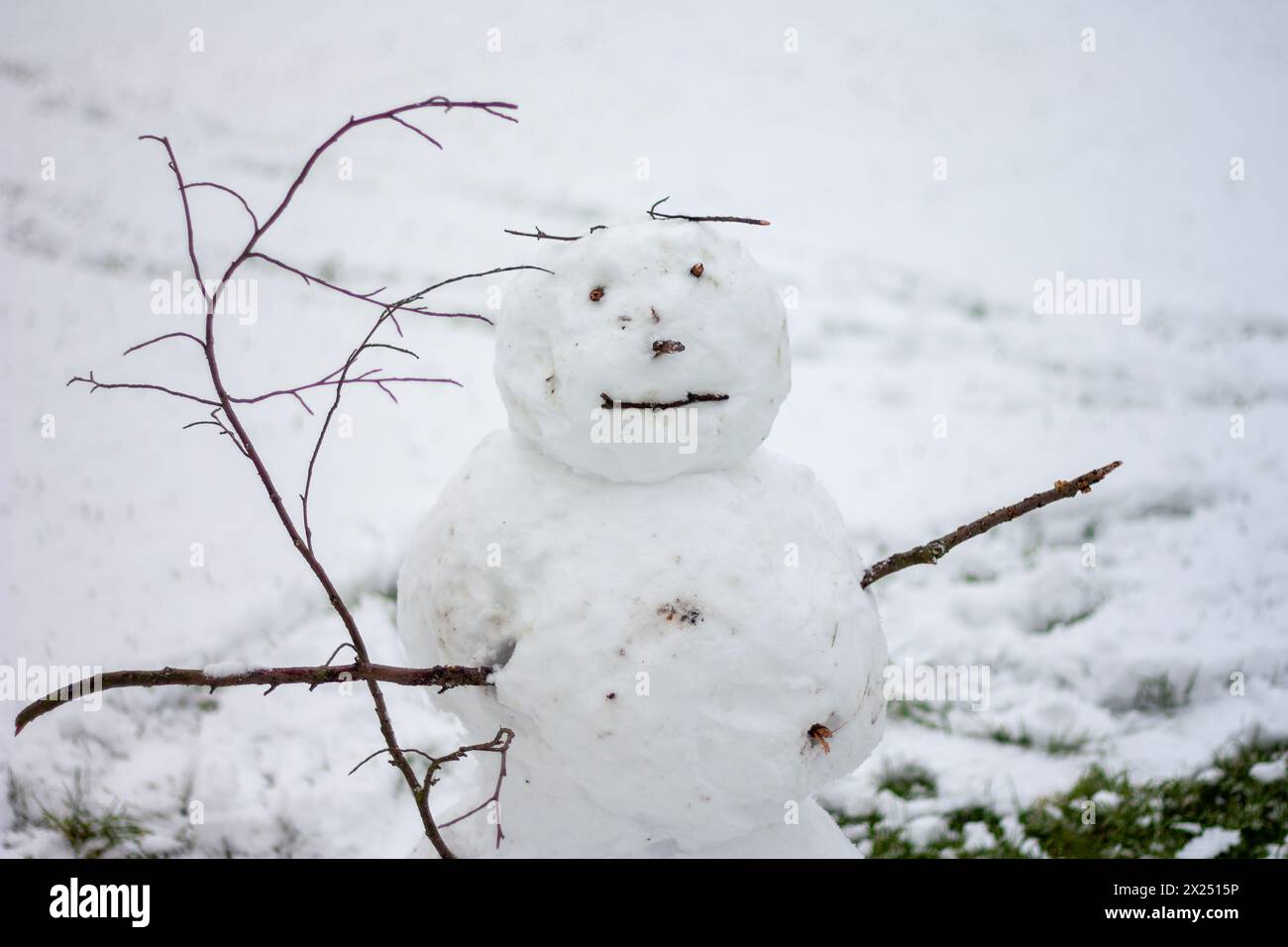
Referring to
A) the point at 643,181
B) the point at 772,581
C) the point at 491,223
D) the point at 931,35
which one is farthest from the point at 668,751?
the point at 931,35

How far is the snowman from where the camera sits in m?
1.70

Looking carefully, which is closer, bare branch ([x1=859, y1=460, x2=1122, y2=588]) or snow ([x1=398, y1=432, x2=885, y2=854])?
snow ([x1=398, y1=432, x2=885, y2=854])

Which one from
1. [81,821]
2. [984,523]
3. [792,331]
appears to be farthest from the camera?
[792,331]

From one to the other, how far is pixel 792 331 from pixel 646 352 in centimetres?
416

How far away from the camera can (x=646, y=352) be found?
5.54 feet

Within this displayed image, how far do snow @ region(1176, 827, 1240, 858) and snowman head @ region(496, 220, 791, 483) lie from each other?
163 cm


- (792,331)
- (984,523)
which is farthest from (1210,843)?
(792,331)

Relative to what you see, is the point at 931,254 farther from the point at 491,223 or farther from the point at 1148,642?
the point at 1148,642

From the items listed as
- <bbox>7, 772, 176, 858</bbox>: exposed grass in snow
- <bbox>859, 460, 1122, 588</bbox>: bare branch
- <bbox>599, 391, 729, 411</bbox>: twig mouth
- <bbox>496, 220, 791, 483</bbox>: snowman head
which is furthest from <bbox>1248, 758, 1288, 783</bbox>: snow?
<bbox>7, 772, 176, 858</bbox>: exposed grass in snow

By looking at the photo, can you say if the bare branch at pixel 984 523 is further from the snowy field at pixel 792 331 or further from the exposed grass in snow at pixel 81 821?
the exposed grass in snow at pixel 81 821

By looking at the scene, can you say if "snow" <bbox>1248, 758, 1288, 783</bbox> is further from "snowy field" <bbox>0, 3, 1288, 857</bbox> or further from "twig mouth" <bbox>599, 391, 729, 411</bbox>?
"twig mouth" <bbox>599, 391, 729, 411</bbox>

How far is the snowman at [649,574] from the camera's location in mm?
1695

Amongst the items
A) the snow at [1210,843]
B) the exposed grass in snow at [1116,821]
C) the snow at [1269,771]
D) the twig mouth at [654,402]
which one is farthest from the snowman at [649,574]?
the snow at [1269,771]

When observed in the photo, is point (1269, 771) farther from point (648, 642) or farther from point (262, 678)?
point (262, 678)
